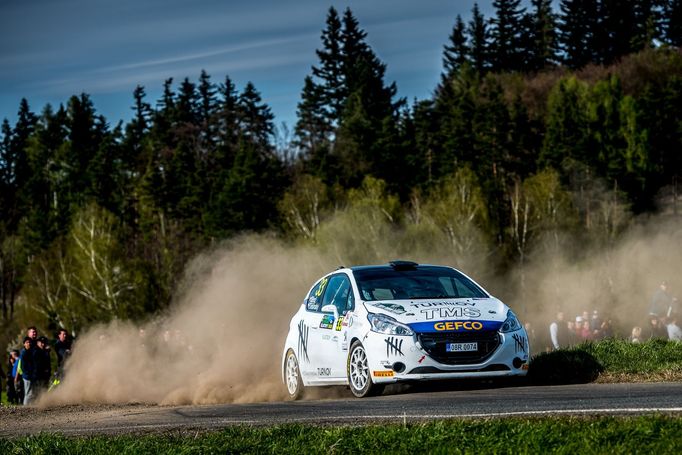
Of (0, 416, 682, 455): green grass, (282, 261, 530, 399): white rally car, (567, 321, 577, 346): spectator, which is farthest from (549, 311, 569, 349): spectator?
(0, 416, 682, 455): green grass

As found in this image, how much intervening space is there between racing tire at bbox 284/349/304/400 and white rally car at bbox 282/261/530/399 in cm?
5

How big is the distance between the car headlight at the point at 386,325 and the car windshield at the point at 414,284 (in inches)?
23.7

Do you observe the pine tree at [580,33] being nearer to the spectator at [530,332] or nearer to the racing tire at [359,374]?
the spectator at [530,332]

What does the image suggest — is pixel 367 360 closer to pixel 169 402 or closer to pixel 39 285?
pixel 169 402

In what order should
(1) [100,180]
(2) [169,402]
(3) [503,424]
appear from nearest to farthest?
(3) [503,424], (2) [169,402], (1) [100,180]

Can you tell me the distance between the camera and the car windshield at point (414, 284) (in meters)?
13.3

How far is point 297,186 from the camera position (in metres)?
77.0

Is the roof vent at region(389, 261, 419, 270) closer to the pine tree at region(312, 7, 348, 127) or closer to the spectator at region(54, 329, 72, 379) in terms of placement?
the spectator at region(54, 329, 72, 379)

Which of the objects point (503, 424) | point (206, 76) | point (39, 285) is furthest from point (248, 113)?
point (503, 424)

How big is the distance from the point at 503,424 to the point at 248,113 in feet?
339

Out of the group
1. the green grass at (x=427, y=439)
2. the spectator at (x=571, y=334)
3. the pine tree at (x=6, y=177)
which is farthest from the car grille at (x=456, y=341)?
the pine tree at (x=6, y=177)

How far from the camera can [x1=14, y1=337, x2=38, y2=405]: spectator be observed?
21.5 m

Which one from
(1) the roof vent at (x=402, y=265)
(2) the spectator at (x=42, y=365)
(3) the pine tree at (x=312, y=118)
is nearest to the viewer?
(1) the roof vent at (x=402, y=265)

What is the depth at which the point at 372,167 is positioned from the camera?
80.3 meters
